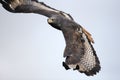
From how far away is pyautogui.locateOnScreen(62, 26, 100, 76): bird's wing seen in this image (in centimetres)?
528

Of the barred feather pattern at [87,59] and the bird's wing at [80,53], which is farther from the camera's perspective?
the barred feather pattern at [87,59]

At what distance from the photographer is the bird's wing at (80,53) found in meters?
5.28

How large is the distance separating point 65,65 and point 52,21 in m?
0.94

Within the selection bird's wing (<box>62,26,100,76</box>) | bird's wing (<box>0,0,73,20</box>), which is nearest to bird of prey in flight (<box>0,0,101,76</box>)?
bird's wing (<box>62,26,100,76</box>)

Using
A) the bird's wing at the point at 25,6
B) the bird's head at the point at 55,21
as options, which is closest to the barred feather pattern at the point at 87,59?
the bird's head at the point at 55,21

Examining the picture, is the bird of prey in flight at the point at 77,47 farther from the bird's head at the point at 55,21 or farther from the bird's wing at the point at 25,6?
the bird's wing at the point at 25,6

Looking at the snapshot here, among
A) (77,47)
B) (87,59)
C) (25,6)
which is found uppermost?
(77,47)

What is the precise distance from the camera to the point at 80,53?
5484 mm

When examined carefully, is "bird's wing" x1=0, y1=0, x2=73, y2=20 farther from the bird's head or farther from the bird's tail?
the bird's tail

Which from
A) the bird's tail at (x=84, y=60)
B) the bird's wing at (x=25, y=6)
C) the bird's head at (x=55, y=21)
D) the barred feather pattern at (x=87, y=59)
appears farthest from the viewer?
the bird's wing at (x=25, y=6)

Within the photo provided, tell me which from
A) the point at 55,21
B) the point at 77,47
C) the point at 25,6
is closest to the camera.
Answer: the point at 77,47

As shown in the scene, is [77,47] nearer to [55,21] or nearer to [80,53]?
[80,53]

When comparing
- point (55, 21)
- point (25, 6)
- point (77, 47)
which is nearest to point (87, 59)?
point (77, 47)

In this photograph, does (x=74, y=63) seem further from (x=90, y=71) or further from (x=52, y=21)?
(x=52, y=21)
